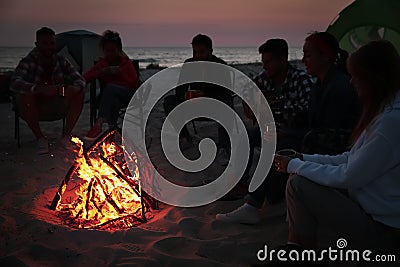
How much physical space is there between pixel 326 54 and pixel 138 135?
112 inches

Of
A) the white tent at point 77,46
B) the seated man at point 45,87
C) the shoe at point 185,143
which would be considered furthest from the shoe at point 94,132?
the white tent at point 77,46

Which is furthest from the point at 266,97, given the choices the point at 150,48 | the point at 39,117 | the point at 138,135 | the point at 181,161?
the point at 150,48

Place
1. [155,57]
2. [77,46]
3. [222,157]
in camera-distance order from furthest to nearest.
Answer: [155,57] < [77,46] < [222,157]

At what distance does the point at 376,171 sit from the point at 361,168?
64 mm

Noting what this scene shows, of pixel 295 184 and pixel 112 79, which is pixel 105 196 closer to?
pixel 295 184

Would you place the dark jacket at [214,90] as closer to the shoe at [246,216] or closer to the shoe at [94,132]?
the shoe at [94,132]

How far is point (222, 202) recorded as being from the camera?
343 cm

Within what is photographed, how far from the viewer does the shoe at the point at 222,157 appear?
4301 mm

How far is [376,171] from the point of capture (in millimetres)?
→ 1880

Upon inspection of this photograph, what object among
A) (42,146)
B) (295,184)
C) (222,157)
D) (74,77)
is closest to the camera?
(295,184)

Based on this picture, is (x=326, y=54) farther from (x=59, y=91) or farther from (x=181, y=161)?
(x=59, y=91)

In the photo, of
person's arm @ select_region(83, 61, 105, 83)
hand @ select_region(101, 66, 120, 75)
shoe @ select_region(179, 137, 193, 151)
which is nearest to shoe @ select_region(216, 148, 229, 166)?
shoe @ select_region(179, 137, 193, 151)

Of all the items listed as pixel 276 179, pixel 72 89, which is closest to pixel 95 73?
pixel 72 89

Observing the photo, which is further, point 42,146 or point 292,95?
point 42,146
